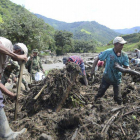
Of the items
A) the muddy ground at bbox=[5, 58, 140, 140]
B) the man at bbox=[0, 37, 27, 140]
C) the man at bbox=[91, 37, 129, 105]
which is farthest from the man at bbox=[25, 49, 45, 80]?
the man at bbox=[0, 37, 27, 140]

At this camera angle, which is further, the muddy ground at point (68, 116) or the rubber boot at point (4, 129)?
the muddy ground at point (68, 116)

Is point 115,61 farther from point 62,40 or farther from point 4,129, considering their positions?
→ point 62,40

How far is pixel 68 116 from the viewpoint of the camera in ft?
9.89

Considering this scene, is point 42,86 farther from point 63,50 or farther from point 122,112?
point 63,50

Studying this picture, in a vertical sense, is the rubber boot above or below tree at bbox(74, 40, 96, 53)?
above

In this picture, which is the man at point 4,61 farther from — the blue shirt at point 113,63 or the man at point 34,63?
the man at point 34,63

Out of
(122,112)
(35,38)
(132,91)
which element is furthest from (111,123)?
(35,38)

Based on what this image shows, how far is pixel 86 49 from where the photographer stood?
72312 mm

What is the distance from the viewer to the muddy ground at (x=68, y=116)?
→ 105 inches

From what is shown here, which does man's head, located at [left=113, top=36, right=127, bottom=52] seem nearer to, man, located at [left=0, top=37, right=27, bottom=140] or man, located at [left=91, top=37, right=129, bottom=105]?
man, located at [left=91, top=37, right=129, bottom=105]

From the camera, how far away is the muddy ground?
266cm

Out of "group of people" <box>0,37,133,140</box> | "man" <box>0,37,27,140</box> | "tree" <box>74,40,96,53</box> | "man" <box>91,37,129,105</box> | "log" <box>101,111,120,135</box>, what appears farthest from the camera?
"tree" <box>74,40,96,53</box>

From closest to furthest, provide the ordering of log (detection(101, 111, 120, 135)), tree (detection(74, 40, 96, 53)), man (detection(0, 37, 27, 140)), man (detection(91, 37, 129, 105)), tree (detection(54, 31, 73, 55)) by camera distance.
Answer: man (detection(0, 37, 27, 140)) < log (detection(101, 111, 120, 135)) < man (detection(91, 37, 129, 105)) < tree (detection(54, 31, 73, 55)) < tree (detection(74, 40, 96, 53))

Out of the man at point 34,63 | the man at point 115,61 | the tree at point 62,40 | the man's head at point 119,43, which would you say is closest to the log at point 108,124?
the man at point 115,61
